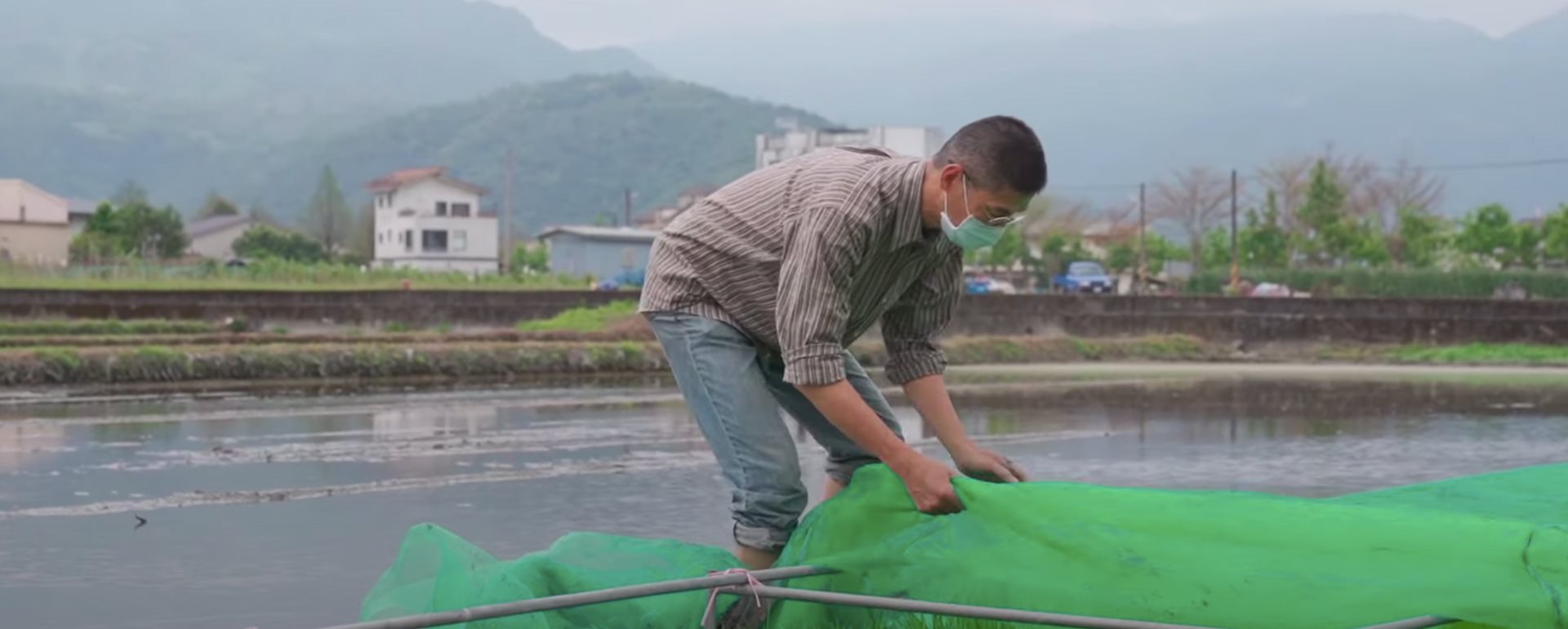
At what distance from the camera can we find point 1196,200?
110 meters

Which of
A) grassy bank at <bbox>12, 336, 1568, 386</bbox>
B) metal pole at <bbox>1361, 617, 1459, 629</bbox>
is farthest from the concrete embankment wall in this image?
metal pole at <bbox>1361, 617, 1459, 629</bbox>

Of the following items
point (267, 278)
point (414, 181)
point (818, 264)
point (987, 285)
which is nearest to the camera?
point (818, 264)

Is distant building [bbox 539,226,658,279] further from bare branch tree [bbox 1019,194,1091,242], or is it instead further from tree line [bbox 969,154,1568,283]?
bare branch tree [bbox 1019,194,1091,242]

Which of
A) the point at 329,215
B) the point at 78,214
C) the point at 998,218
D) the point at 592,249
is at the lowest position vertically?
the point at 998,218

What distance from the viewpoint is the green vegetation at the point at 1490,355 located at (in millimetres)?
30891

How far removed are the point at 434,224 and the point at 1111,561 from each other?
9813cm

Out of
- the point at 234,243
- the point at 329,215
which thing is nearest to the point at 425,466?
the point at 234,243

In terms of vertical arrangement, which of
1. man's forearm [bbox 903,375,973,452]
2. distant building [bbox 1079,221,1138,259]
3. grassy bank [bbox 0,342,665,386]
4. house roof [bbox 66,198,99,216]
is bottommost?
grassy bank [bbox 0,342,665,386]

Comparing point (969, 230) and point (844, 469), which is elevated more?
point (969, 230)

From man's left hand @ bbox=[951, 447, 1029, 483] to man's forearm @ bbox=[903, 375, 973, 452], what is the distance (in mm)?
27

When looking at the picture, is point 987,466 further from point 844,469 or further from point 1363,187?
point 1363,187

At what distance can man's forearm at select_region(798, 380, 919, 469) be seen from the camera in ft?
13.6

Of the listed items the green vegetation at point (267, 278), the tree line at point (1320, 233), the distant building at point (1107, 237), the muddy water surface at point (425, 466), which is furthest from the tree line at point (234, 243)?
the muddy water surface at point (425, 466)

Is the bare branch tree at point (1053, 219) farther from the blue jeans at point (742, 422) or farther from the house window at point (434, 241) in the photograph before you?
the blue jeans at point (742, 422)
